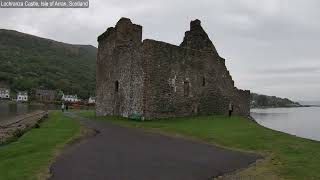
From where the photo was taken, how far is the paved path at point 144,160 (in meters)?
11.7

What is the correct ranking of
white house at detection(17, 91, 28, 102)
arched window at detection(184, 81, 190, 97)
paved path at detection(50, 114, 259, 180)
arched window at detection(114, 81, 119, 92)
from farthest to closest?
1. white house at detection(17, 91, 28, 102)
2. arched window at detection(114, 81, 119, 92)
3. arched window at detection(184, 81, 190, 97)
4. paved path at detection(50, 114, 259, 180)

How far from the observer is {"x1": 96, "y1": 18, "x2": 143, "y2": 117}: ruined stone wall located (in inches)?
1257

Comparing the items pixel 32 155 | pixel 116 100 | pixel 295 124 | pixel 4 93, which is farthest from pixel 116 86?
pixel 4 93

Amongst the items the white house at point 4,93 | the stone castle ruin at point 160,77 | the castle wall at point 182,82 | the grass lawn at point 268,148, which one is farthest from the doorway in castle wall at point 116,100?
the white house at point 4,93

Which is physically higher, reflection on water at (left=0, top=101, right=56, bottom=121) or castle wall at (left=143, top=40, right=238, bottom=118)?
castle wall at (left=143, top=40, right=238, bottom=118)

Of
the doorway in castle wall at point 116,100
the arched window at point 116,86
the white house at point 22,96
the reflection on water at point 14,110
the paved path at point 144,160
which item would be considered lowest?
the paved path at point 144,160

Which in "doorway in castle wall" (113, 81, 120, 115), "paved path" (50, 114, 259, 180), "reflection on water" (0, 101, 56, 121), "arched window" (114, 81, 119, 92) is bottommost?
"paved path" (50, 114, 259, 180)

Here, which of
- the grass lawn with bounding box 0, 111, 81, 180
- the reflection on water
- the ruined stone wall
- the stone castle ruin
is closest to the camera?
the grass lawn with bounding box 0, 111, 81, 180

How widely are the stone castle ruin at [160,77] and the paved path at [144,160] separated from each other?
11.6 metres

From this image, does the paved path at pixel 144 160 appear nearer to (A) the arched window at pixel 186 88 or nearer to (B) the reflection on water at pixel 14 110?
(A) the arched window at pixel 186 88

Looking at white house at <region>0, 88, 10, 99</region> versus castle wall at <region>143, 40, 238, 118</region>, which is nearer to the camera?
castle wall at <region>143, 40, 238, 118</region>

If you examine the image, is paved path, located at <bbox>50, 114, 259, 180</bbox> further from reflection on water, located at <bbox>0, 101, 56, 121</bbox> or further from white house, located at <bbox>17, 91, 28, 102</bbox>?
white house, located at <bbox>17, 91, 28, 102</bbox>

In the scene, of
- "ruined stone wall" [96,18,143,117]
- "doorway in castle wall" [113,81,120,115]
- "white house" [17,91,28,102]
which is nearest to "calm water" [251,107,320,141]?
"ruined stone wall" [96,18,143,117]

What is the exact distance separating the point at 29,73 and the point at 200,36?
→ 173 meters
